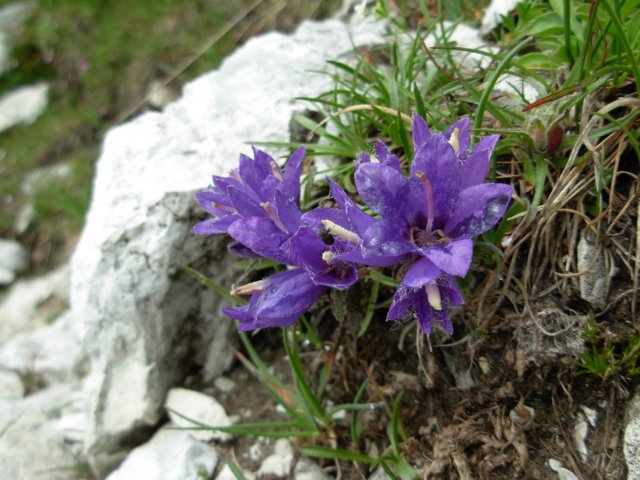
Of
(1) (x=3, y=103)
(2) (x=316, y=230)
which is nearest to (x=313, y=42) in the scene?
(2) (x=316, y=230)

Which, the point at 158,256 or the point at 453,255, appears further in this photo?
the point at 158,256

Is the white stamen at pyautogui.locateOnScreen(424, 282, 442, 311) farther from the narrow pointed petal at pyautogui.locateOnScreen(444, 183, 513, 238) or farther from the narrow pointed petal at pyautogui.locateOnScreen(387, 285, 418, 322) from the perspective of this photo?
the narrow pointed petal at pyautogui.locateOnScreen(444, 183, 513, 238)

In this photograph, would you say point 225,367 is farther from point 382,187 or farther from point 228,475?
point 382,187

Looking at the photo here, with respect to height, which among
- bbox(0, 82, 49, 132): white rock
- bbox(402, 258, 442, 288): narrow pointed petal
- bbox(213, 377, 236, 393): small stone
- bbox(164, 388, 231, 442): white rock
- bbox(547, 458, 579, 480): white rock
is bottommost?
bbox(0, 82, 49, 132): white rock

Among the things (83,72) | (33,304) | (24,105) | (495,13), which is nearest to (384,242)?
(495,13)

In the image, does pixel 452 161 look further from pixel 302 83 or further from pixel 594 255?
pixel 302 83

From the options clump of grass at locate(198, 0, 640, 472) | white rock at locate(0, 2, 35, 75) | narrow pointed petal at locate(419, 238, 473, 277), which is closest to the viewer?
narrow pointed petal at locate(419, 238, 473, 277)

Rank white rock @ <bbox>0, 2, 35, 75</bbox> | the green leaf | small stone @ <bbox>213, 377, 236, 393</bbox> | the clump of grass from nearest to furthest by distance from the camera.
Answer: the clump of grass < the green leaf < small stone @ <bbox>213, 377, 236, 393</bbox> < white rock @ <bbox>0, 2, 35, 75</bbox>

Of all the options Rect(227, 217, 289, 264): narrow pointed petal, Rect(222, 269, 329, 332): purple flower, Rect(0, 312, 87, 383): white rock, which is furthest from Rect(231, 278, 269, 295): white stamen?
Rect(0, 312, 87, 383): white rock
